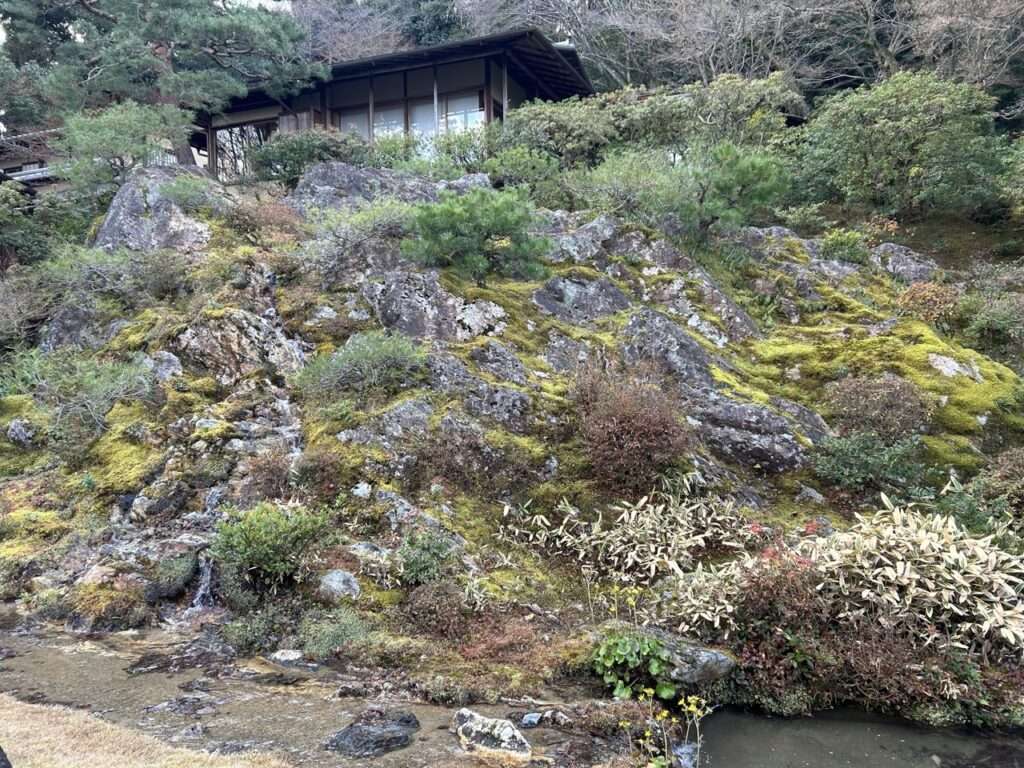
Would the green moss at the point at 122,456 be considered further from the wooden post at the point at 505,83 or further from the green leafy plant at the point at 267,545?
the wooden post at the point at 505,83

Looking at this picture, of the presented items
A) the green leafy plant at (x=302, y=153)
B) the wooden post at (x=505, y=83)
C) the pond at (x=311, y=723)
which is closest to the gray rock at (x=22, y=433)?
the pond at (x=311, y=723)

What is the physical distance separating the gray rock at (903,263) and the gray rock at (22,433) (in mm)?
17193

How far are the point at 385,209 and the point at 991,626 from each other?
1077cm

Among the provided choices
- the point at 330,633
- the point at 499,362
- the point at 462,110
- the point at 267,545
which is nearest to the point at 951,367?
the point at 499,362

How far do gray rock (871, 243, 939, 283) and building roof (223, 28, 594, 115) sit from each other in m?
12.5

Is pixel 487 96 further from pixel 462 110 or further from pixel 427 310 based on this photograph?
pixel 427 310

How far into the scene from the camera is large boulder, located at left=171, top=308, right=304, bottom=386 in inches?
414

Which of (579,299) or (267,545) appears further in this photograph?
(579,299)

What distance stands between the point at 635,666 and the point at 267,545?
379cm

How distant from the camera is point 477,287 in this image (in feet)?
39.2

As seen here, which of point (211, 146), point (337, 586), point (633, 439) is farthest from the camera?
point (211, 146)

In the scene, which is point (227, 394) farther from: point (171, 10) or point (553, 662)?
point (171, 10)

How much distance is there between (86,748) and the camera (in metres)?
4.32

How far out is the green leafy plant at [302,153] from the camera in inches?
716
